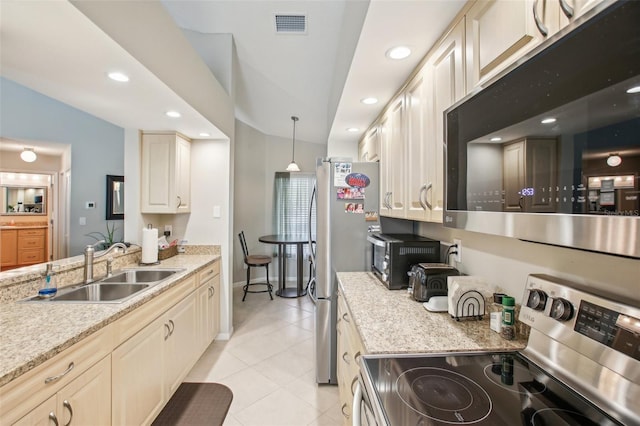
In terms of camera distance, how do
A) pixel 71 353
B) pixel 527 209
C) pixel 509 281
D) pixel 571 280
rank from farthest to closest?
pixel 509 281 < pixel 71 353 < pixel 571 280 < pixel 527 209

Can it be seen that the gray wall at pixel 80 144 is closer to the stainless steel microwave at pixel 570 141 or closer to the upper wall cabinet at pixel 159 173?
the upper wall cabinet at pixel 159 173

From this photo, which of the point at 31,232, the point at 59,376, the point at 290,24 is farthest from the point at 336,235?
the point at 31,232

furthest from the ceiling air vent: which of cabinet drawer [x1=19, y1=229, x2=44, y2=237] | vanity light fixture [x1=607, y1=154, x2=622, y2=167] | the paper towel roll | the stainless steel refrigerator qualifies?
cabinet drawer [x1=19, y1=229, x2=44, y2=237]

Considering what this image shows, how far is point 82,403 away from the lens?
1231mm

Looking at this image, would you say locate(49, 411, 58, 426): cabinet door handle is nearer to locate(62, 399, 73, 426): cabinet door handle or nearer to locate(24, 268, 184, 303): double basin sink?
locate(62, 399, 73, 426): cabinet door handle

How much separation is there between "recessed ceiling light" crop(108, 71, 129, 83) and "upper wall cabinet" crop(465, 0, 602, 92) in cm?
175

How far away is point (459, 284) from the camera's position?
129cm

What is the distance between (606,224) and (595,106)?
8.7 inches

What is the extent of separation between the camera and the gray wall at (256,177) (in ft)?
16.2

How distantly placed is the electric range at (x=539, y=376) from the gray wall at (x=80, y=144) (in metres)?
4.89

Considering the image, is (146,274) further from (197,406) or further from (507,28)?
(507,28)

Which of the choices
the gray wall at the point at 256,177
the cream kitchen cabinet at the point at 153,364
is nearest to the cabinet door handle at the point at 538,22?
the cream kitchen cabinet at the point at 153,364

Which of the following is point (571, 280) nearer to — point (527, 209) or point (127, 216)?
point (527, 209)

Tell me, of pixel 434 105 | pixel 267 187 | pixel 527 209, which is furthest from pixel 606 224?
pixel 267 187
